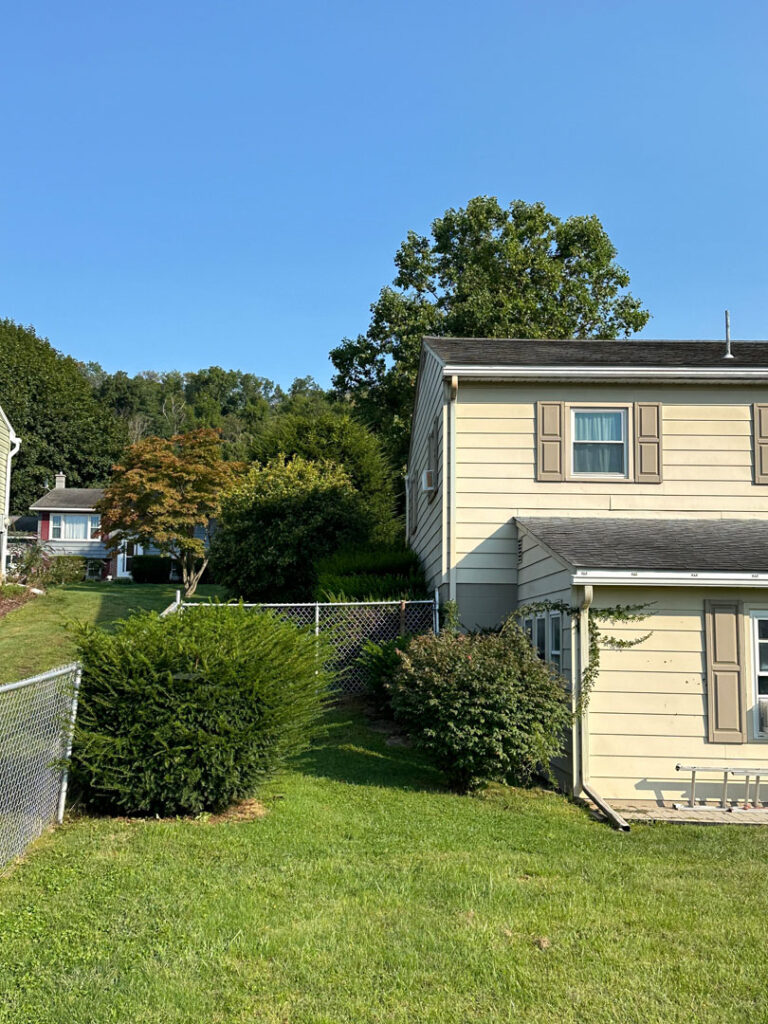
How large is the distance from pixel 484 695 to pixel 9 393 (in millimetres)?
45176

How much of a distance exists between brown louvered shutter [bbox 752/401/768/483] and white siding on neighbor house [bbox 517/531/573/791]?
11.7ft

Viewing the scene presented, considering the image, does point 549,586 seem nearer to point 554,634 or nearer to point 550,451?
point 554,634

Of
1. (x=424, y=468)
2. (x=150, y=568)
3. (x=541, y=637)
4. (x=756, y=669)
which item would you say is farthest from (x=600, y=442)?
(x=150, y=568)

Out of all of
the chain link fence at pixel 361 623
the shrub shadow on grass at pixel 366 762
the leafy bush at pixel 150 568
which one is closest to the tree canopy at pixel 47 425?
the leafy bush at pixel 150 568

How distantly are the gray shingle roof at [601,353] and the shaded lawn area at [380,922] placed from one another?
6889 mm

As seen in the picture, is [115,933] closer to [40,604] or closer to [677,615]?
[677,615]

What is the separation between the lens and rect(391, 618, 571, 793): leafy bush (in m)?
8.11

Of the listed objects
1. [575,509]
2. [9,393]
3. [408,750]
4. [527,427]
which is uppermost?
[9,393]

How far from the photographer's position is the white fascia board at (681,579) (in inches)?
340

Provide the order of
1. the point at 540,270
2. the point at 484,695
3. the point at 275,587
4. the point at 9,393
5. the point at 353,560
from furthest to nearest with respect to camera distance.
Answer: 1. the point at 9,393
2. the point at 540,270
3. the point at 275,587
4. the point at 353,560
5. the point at 484,695

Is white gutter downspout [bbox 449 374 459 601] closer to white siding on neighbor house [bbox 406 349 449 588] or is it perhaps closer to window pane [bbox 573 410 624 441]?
white siding on neighbor house [bbox 406 349 449 588]

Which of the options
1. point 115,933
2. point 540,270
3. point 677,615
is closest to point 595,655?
point 677,615

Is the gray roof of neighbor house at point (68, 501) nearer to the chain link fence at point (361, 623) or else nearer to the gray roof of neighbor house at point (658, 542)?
the chain link fence at point (361, 623)

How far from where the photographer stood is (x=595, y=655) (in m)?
8.81
